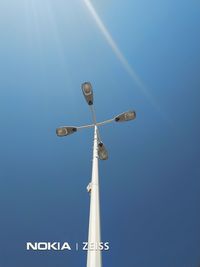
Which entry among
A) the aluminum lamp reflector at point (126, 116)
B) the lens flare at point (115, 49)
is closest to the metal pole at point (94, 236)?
the aluminum lamp reflector at point (126, 116)

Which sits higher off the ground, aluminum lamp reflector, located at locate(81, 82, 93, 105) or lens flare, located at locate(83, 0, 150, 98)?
lens flare, located at locate(83, 0, 150, 98)

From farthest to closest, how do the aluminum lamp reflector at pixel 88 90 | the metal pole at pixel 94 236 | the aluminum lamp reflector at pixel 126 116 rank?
the aluminum lamp reflector at pixel 126 116 < the aluminum lamp reflector at pixel 88 90 < the metal pole at pixel 94 236

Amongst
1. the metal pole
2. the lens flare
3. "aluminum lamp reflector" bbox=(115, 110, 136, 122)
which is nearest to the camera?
the metal pole

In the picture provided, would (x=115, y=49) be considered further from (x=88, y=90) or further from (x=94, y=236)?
(x=94, y=236)

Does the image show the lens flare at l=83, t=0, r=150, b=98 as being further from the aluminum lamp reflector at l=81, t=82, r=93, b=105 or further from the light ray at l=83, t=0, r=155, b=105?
the aluminum lamp reflector at l=81, t=82, r=93, b=105

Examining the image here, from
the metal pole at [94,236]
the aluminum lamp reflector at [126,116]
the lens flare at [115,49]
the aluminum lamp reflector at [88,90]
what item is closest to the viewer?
the metal pole at [94,236]

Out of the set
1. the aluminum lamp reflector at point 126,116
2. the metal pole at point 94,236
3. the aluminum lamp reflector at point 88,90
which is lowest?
the metal pole at point 94,236

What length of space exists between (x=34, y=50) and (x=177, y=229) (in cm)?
744

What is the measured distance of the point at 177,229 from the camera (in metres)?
13.7

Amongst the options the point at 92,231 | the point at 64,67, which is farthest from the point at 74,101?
the point at 92,231

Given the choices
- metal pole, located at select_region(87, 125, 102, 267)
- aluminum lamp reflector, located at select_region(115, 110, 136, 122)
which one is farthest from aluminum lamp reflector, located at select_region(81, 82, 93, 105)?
metal pole, located at select_region(87, 125, 102, 267)

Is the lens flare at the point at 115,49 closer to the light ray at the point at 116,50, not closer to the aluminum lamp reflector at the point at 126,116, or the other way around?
the light ray at the point at 116,50

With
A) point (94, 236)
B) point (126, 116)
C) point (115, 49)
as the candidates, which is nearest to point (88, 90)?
point (126, 116)

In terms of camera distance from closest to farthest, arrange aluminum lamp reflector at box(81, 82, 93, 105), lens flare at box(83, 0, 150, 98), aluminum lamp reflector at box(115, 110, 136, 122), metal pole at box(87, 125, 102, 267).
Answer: metal pole at box(87, 125, 102, 267) < aluminum lamp reflector at box(81, 82, 93, 105) < aluminum lamp reflector at box(115, 110, 136, 122) < lens flare at box(83, 0, 150, 98)
